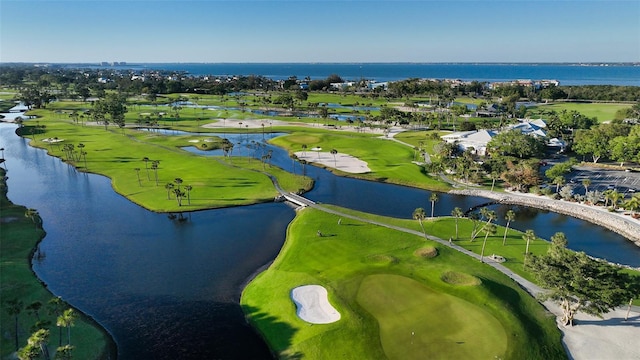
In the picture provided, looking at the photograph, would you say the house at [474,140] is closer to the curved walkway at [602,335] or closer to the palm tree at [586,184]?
the palm tree at [586,184]

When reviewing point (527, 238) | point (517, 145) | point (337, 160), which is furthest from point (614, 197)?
point (337, 160)

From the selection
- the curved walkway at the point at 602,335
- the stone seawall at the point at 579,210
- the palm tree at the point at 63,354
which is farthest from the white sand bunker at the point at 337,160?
the palm tree at the point at 63,354

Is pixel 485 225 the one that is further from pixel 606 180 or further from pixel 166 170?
pixel 166 170

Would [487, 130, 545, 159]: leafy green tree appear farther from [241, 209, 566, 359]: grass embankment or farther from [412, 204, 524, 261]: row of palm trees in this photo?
[241, 209, 566, 359]: grass embankment

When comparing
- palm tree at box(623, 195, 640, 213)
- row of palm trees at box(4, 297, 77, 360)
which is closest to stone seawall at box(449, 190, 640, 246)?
palm tree at box(623, 195, 640, 213)

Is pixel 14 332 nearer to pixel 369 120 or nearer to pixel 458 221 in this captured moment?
pixel 458 221
